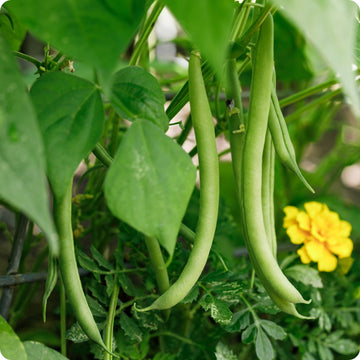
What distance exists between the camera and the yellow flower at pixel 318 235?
786 millimetres

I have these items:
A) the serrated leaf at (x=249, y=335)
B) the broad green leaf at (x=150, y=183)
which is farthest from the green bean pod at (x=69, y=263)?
the serrated leaf at (x=249, y=335)

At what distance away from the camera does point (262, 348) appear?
58cm

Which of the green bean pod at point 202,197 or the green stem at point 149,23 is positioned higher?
the green stem at point 149,23

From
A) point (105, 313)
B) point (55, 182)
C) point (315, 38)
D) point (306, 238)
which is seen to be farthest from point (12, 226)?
point (315, 38)

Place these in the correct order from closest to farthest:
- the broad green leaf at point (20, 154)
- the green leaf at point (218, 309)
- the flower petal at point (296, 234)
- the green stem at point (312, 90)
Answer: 1. the broad green leaf at point (20, 154)
2. the green leaf at point (218, 309)
3. the green stem at point (312, 90)
4. the flower petal at point (296, 234)

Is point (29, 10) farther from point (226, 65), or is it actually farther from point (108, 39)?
point (226, 65)

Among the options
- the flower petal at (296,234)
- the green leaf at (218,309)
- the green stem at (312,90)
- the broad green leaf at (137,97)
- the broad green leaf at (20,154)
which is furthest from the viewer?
the flower petal at (296,234)

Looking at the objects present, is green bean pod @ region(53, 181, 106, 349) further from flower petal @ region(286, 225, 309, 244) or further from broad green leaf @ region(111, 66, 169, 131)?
flower petal @ region(286, 225, 309, 244)

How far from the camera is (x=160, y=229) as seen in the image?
34 centimetres

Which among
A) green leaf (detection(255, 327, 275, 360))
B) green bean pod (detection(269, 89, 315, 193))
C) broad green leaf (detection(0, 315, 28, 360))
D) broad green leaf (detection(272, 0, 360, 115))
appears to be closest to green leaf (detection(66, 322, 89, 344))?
broad green leaf (detection(0, 315, 28, 360))

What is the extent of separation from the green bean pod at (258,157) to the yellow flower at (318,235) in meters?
0.33

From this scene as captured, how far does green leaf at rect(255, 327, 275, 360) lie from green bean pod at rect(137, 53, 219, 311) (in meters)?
0.17

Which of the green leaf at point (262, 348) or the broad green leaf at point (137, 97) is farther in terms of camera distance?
the green leaf at point (262, 348)

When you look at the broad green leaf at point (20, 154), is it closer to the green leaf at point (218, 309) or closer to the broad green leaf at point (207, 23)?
the broad green leaf at point (207, 23)
